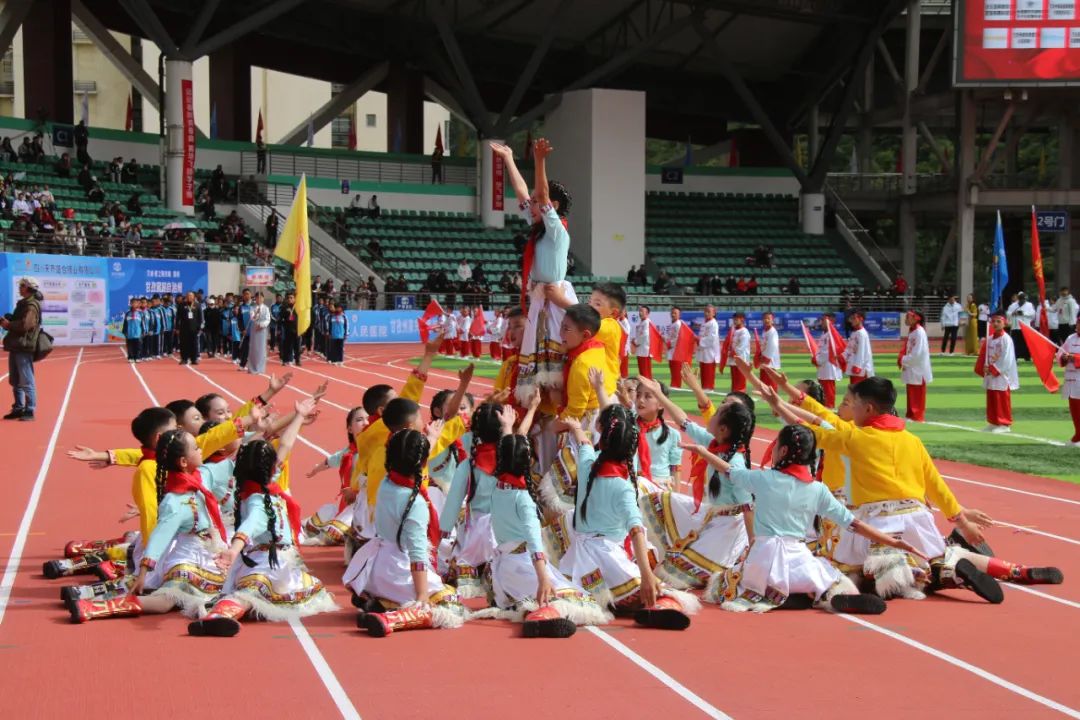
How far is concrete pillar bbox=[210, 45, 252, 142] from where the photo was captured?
48406 mm

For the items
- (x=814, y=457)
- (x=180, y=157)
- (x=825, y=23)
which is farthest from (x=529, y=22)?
(x=814, y=457)

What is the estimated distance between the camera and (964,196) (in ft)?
155

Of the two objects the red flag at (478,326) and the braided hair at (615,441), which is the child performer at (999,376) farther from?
the red flag at (478,326)

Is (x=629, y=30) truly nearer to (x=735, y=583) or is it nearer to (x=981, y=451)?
(x=981, y=451)

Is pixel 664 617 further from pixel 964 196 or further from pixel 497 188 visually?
pixel 497 188

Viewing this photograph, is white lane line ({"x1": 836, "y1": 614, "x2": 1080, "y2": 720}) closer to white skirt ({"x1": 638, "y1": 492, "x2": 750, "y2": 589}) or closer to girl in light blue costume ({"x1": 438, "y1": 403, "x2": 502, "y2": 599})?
white skirt ({"x1": 638, "y1": 492, "x2": 750, "y2": 589})

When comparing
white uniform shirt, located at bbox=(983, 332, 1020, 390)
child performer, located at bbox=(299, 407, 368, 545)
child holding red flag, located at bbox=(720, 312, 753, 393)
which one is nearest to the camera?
child performer, located at bbox=(299, 407, 368, 545)

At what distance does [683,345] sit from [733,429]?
61.3 ft

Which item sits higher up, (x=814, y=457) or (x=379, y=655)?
(x=814, y=457)

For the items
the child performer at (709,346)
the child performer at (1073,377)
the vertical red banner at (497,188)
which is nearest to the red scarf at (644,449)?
the child performer at (1073,377)

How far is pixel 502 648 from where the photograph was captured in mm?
7020

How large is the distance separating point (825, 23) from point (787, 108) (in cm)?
565

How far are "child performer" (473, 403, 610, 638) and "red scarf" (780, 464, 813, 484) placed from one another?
1.39 metres

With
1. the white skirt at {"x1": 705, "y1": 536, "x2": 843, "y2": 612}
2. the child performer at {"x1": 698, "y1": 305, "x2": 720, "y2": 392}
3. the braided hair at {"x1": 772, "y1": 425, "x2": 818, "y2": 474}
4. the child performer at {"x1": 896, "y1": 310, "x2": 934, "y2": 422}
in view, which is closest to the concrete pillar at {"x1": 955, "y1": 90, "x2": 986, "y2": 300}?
the child performer at {"x1": 698, "y1": 305, "x2": 720, "y2": 392}
